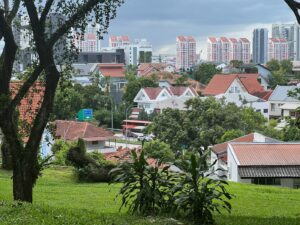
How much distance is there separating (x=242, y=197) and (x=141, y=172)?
4478mm

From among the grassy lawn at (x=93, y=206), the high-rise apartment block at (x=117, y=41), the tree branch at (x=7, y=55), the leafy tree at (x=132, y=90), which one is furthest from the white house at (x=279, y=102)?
the high-rise apartment block at (x=117, y=41)

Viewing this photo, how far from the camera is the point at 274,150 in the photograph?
67.4 feet

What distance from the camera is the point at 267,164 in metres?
19.2

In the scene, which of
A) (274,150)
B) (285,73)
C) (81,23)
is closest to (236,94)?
(285,73)

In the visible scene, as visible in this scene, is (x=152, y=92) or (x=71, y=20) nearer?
(x=71, y=20)

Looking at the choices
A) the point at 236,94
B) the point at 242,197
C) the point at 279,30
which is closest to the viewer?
the point at 242,197

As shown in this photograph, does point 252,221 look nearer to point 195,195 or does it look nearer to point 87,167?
point 195,195

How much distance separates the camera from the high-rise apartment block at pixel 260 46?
12288 cm

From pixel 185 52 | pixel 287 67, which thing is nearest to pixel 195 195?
pixel 287 67

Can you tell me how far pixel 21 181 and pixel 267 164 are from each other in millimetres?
13401

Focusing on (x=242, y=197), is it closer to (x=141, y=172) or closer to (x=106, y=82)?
(x=141, y=172)

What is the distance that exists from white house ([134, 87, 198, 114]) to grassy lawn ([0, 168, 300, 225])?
113 feet

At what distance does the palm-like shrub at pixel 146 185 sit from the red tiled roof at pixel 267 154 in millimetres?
12866

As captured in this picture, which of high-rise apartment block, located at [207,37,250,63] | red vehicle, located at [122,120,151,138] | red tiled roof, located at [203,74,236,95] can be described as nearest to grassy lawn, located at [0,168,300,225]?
red vehicle, located at [122,120,151,138]
